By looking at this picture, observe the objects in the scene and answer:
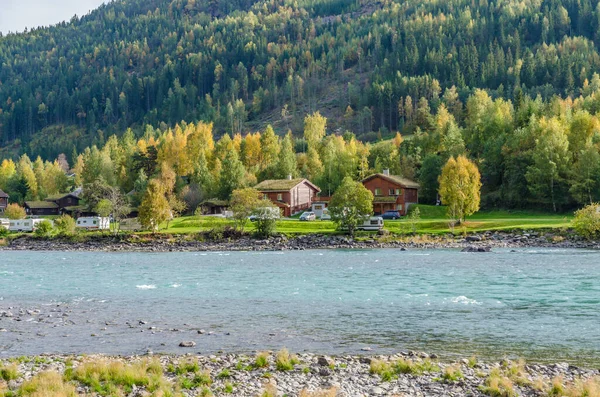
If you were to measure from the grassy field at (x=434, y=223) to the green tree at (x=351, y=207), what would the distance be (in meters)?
2.79

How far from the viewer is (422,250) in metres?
64.3

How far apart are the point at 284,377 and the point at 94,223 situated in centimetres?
8172

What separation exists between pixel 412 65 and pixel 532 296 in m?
174

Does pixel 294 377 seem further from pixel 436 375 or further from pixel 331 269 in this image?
pixel 331 269

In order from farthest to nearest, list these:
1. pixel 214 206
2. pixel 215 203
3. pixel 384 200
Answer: pixel 214 206 → pixel 215 203 → pixel 384 200

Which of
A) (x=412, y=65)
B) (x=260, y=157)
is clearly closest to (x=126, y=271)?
(x=260, y=157)

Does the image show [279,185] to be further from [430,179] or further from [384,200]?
[430,179]

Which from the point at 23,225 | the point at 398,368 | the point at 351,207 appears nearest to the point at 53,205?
the point at 23,225

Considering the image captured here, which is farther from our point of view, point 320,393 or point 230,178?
point 230,178

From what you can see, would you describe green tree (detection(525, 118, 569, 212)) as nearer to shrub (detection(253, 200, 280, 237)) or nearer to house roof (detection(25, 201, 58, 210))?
shrub (detection(253, 200, 280, 237))

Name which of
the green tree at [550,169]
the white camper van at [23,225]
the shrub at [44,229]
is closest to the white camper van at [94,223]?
the white camper van at [23,225]

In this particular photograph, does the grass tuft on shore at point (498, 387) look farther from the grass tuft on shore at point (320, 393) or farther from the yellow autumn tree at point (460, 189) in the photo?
the yellow autumn tree at point (460, 189)

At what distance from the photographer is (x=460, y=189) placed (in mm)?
78438

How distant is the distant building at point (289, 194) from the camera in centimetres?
10031
